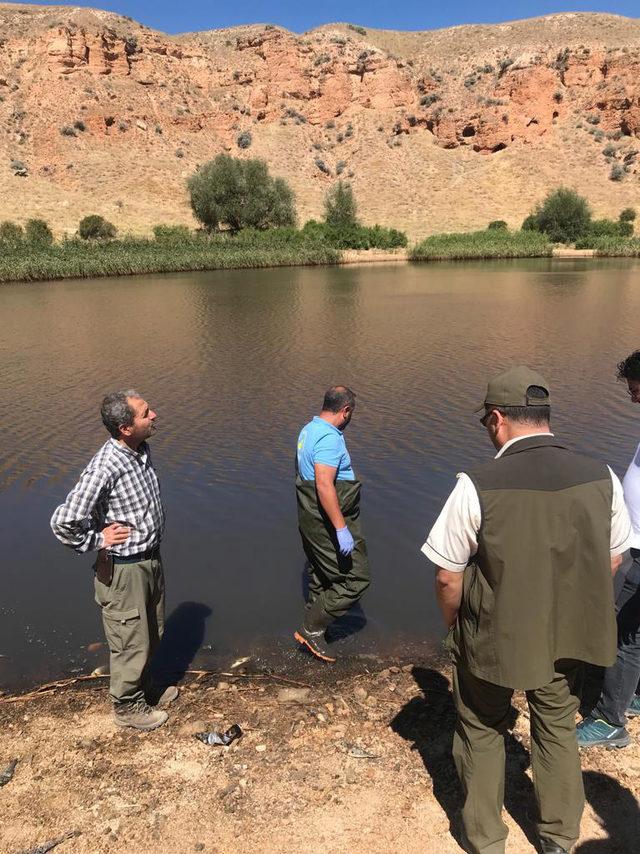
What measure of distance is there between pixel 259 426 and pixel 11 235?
50839mm

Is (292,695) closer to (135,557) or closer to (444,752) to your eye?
(444,752)

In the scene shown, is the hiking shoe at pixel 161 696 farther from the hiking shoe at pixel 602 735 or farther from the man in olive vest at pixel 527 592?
the hiking shoe at pixel 602 735

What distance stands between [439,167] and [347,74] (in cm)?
2626

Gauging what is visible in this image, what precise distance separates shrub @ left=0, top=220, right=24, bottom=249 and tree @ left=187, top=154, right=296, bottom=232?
19.1 m

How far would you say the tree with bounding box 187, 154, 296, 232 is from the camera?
63594mm

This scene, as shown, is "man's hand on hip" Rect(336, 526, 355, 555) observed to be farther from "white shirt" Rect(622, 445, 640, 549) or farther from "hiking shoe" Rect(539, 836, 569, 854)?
"hiking shoe" Rect(539, 836, 569, 854)

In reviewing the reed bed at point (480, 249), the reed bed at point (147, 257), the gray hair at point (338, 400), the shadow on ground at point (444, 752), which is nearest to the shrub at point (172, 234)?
the reed bed at point (147, 257)

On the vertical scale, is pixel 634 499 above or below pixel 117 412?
below

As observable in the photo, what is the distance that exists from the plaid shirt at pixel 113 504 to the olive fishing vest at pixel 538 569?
84.8 inches

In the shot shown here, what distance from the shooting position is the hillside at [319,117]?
72.2 metres

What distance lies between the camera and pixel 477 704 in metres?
2.70

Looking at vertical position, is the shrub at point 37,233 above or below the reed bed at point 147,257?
above

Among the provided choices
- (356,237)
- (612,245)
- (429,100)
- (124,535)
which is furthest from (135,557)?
(429,100)

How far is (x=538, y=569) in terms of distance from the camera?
2.40m
